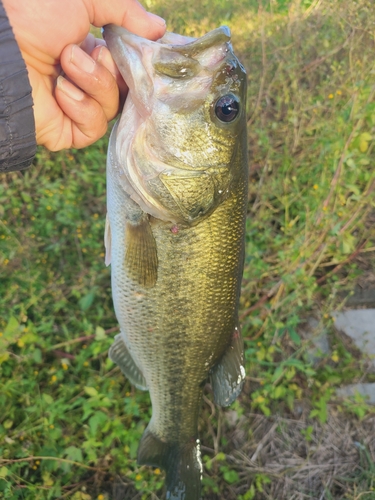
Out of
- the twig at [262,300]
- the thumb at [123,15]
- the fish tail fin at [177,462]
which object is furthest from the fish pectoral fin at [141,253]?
the twig at [262,300]

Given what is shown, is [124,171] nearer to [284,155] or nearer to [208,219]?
[208,219]

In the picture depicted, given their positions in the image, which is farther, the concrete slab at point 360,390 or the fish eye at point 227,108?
the concrete slab at point 360,390

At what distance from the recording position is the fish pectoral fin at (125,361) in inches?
72.1

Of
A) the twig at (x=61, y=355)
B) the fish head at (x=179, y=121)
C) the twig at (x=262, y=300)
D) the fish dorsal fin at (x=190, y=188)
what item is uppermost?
the fish head at (x=179, y=121)

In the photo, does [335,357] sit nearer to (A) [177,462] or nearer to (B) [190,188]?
(A) [177,462]

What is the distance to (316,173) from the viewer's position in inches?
118

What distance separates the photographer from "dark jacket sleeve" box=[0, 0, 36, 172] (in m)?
1.10

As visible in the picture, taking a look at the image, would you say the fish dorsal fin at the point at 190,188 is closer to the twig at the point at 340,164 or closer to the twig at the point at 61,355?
the twig at the point at 340,164

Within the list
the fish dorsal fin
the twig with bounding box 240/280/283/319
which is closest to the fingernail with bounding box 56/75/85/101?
the fish dorsal fin

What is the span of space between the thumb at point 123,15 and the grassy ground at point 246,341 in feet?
4.97

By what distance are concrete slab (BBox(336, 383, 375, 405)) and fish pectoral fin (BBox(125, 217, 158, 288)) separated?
6.85 feet

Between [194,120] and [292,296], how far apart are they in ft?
5.33

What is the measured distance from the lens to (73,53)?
120 centimetres

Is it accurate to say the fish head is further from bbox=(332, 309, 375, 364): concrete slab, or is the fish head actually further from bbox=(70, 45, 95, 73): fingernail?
bbox=(332, 309, 375, 364): concrete slab
